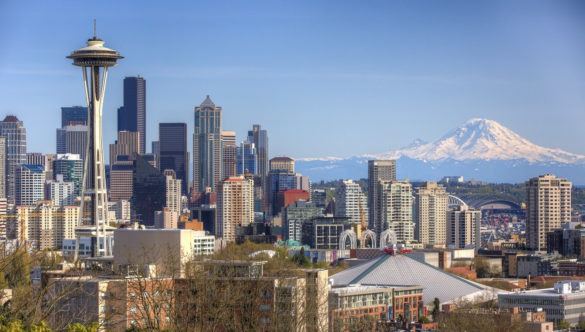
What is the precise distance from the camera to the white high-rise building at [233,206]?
113250 mm

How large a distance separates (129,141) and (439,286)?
126558 millimetres

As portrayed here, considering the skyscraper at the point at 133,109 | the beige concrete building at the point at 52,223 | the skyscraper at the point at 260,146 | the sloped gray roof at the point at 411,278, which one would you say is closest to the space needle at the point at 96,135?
the sloped gray roof at the point at 411,278

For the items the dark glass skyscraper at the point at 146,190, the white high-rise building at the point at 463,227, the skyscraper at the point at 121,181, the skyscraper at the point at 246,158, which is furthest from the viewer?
the skyscraper at the point at 246,158

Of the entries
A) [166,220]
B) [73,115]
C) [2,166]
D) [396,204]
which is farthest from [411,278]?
[73,115]

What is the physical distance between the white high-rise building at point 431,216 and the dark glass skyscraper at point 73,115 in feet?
240

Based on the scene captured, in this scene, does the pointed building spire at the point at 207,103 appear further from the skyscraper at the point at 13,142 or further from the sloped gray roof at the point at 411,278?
the sloped gray roof at the point at 411,278

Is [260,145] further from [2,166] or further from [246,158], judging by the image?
[2,166]

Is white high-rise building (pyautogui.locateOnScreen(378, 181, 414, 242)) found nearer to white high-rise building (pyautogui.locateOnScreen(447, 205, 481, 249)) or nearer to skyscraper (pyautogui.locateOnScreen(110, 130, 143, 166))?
white high-rise building (pyautogui.locateOnScreen(447, 205, 481, 249))

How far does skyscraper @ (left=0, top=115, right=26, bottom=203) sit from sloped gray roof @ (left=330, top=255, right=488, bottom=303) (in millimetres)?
86475

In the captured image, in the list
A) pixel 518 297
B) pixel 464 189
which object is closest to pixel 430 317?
pixel 518 297

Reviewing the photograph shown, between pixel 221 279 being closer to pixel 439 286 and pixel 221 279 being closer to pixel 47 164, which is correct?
pixel 439 286

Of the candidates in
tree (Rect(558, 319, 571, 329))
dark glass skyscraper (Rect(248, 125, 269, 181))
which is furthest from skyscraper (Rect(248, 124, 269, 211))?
tree (Rect(558, 319, 571, 329))

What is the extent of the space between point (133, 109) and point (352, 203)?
63737mm

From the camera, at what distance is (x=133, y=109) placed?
598 ft
